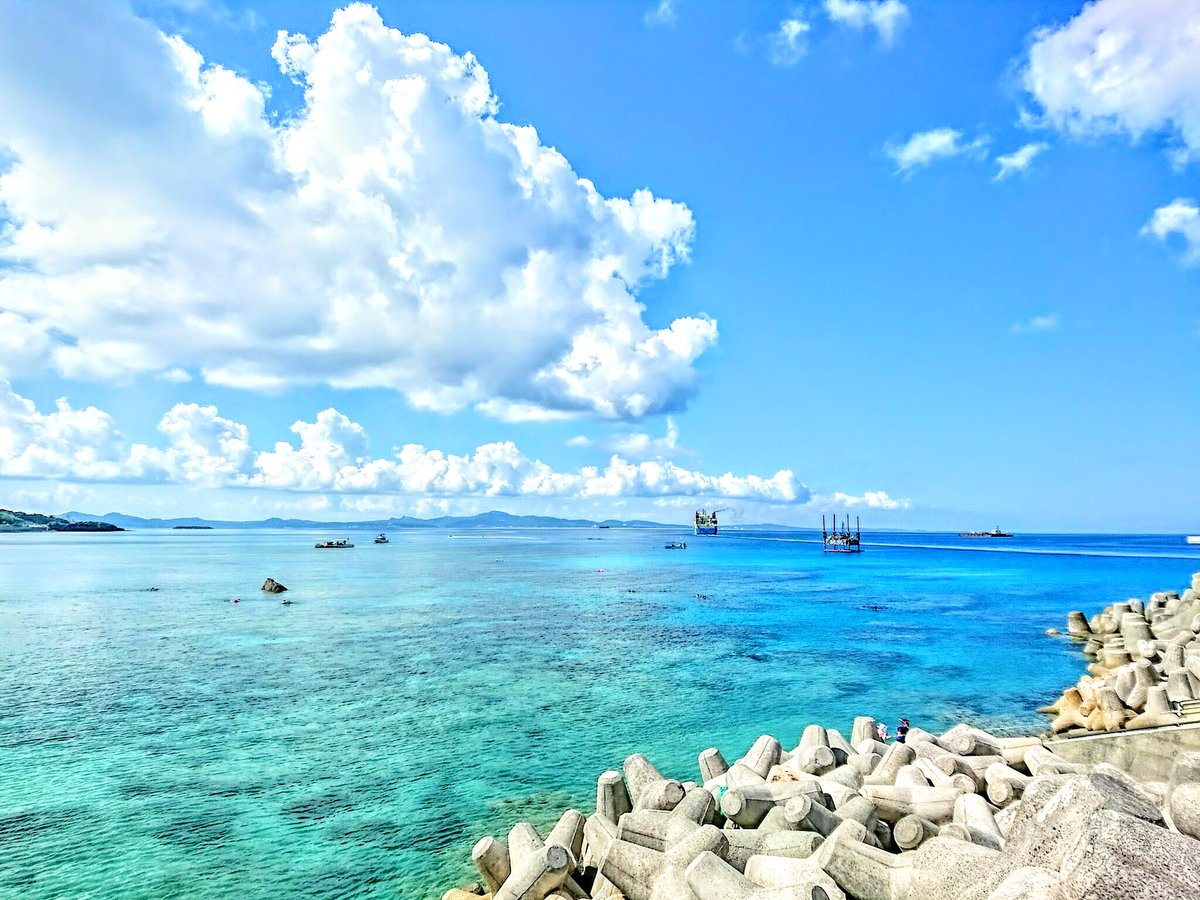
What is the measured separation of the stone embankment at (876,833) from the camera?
203 inches

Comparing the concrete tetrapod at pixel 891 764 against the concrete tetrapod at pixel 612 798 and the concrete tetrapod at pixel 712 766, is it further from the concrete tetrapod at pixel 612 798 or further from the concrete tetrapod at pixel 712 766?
the concrete tetrapod at pixel 612 798

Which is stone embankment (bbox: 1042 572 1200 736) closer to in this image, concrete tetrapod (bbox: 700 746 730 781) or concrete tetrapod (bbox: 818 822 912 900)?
concrete tetrapod (bbox: 700 746 730 781)

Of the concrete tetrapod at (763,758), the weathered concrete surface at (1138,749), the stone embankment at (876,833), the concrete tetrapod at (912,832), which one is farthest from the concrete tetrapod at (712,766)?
the weathered concrete surface at (1138,749)

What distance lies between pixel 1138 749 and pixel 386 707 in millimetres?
19828

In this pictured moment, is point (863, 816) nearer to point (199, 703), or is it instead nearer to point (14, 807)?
point (14, 807)

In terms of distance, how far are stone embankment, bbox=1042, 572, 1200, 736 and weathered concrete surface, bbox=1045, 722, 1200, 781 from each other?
3.10m

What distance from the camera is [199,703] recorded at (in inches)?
878

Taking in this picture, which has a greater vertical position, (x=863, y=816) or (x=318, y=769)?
(x=863, y=816)

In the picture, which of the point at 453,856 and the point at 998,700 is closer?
the point at 453,856

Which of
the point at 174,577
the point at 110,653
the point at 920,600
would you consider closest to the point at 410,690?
the point at 110,653

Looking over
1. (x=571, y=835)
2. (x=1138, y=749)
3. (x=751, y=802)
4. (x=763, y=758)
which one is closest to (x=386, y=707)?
(x=571, y=835)

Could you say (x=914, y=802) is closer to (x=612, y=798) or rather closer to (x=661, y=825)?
(x=661, y=825)

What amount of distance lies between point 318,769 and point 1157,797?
16.5 m

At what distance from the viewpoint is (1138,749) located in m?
12.5
